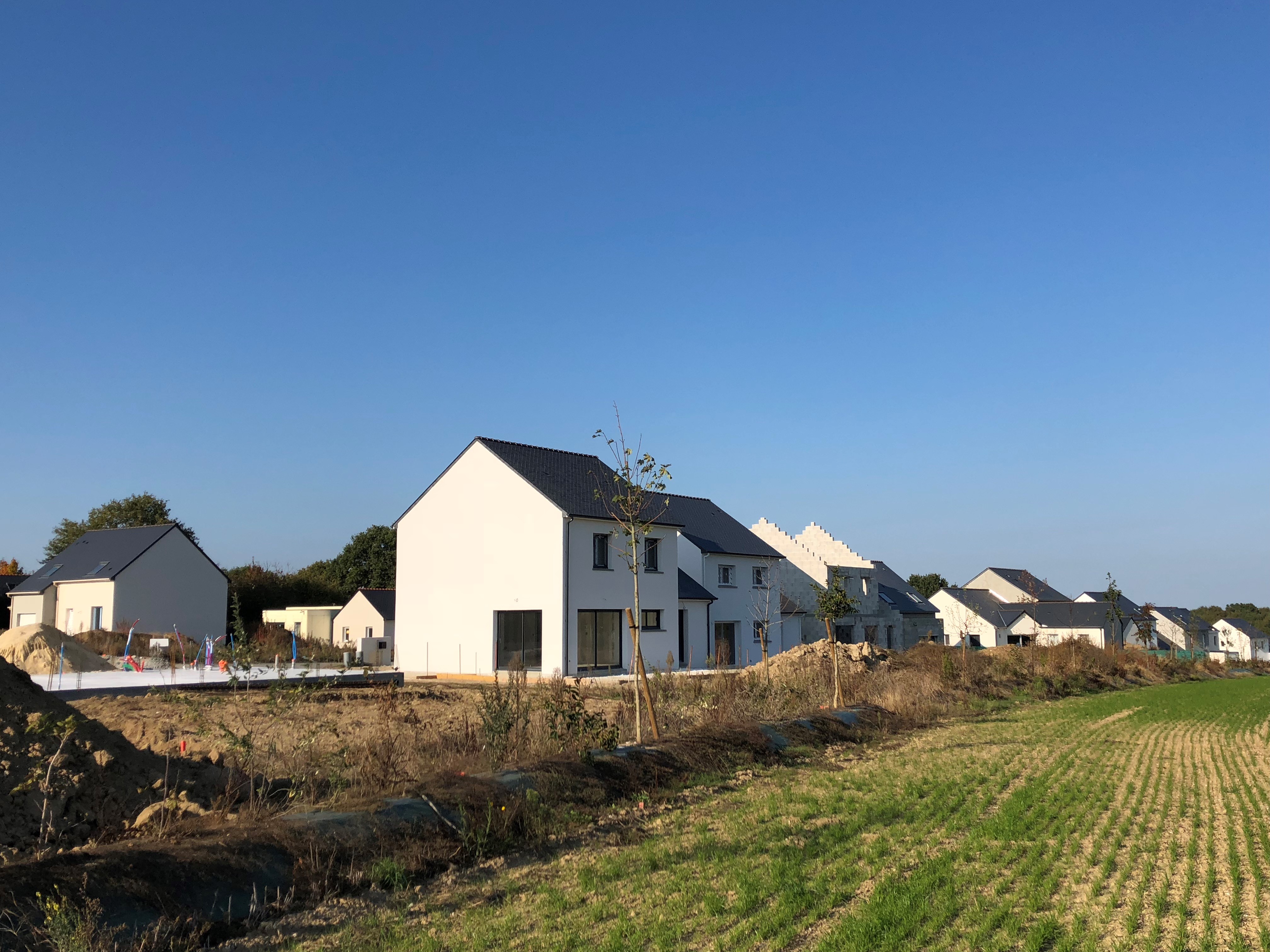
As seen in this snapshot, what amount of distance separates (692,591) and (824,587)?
1231 centimetres

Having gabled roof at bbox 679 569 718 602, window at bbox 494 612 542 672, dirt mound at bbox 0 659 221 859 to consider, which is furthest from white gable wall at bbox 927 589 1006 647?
dirt mound at bbox 0 659 221 859

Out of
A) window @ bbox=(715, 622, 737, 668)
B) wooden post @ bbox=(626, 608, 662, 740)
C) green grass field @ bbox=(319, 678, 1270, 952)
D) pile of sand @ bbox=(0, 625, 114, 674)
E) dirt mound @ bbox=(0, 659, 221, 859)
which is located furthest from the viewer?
window @ bbox=(715, 622, 737, 668)

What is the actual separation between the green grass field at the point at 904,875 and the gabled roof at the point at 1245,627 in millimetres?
95081

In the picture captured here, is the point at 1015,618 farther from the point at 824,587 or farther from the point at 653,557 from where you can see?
the point at 653,557

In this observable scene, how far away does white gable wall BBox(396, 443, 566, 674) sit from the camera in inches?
1168

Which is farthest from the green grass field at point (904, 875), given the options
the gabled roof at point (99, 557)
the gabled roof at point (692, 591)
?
the gabled roof at point (99, 557)

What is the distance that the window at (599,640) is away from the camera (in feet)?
98.4

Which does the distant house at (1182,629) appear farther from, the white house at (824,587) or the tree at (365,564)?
the tree at (365,564)

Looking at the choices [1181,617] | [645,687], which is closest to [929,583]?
[1181,617]

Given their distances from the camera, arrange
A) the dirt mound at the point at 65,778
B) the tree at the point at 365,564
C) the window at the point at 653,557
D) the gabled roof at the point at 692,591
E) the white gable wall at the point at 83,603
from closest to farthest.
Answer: the dirt mound at the point at 65,778 < the window at the point at 653,557 < the gabled roof at the point at 692,591 < the white gable wall at the point at 83,603 < the tree at the point at 365,564

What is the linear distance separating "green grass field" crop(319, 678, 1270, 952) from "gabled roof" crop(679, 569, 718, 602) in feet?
75.9

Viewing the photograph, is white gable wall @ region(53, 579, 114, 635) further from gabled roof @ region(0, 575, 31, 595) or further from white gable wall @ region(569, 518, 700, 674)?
white gable wall @ region(569, 518, 700, 674)

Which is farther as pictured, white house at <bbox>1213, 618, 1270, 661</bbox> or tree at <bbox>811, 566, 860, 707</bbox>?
white house at <bbox>1213, 618, 1270, 661</bbox>

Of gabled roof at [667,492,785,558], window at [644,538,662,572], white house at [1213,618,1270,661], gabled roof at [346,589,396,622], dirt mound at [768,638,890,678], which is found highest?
gabled roof at [667,492,785,558]
